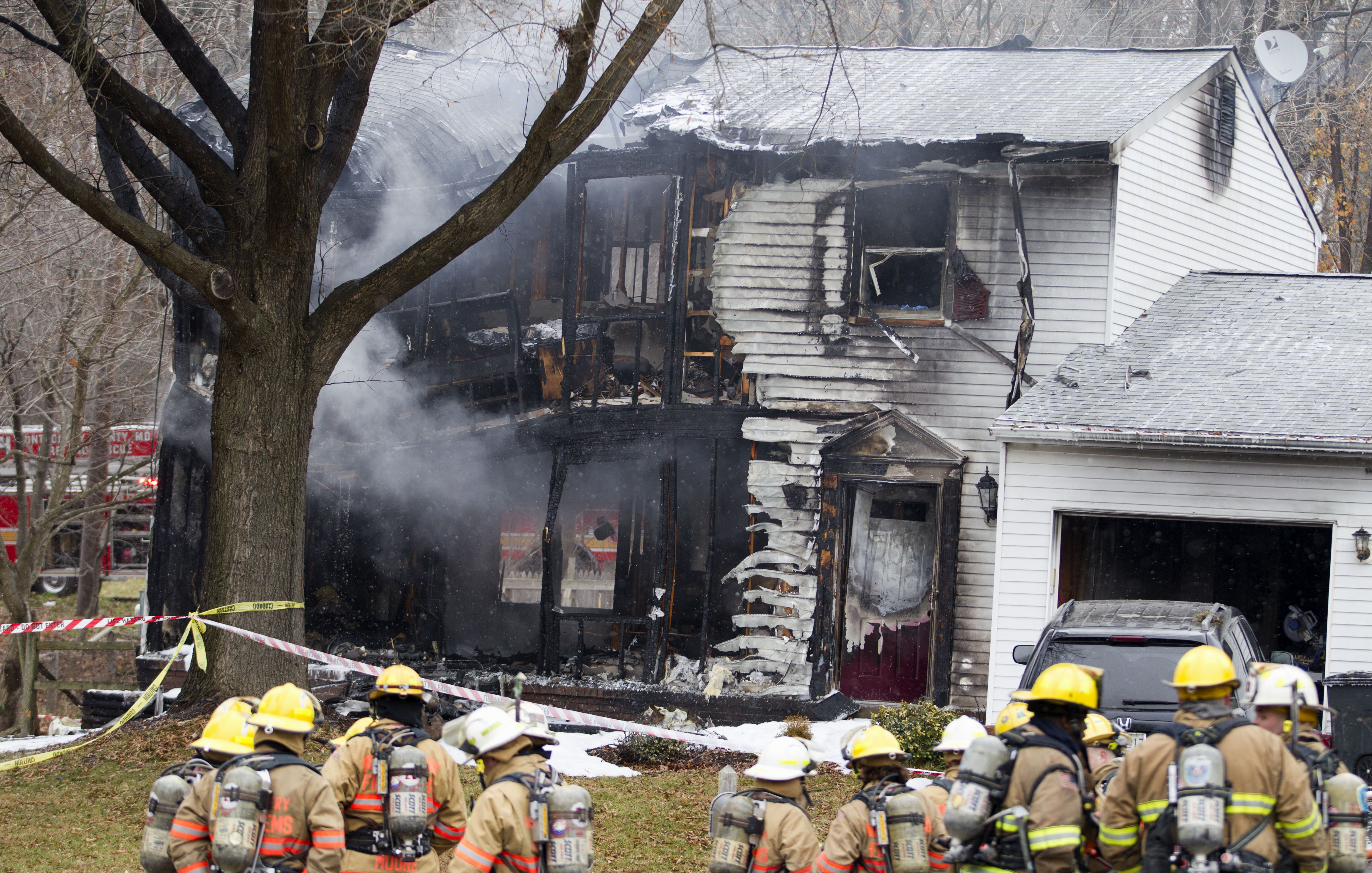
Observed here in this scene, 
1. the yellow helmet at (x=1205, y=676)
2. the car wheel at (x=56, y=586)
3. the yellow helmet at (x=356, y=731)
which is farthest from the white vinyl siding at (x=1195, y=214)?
the car wheel at (x=56, y=586)

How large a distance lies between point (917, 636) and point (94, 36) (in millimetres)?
9692

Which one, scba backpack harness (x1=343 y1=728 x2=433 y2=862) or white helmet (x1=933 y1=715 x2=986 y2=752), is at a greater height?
white helmet (x1=933 y1=715 x2=986 y2=752)

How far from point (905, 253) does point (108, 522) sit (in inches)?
608

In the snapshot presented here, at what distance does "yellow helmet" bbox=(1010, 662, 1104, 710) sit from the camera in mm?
4504

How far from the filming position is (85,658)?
22219 mm

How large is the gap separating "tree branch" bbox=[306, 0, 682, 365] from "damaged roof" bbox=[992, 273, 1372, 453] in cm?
A: 478

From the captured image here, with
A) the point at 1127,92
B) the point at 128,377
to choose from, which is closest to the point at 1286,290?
the point at 1127,92

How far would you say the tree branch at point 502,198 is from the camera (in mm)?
9320

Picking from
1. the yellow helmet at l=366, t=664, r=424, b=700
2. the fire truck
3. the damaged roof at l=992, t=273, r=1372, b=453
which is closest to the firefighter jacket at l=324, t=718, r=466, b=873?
the yellow helmet at l=366, t=664, r=424, b=700

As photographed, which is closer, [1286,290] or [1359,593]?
[1359,593]

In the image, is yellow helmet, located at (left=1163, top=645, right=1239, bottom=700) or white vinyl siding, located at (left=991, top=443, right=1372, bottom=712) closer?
yellow helmet, located at (left=1163, top=645, right=1239, bottom=700)

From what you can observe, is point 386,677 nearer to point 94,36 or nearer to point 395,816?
point 395,816

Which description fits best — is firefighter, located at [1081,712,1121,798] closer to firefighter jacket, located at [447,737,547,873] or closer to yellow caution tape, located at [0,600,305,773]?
firefighter jacket, located at [447,737,547,873]

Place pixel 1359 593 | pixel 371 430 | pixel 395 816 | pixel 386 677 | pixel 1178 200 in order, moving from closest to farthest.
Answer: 1. pixel 395 816
2. pixel 386 677
3. pixel 1359 593
4. pixel 1178 200
5. pixel 371 430
